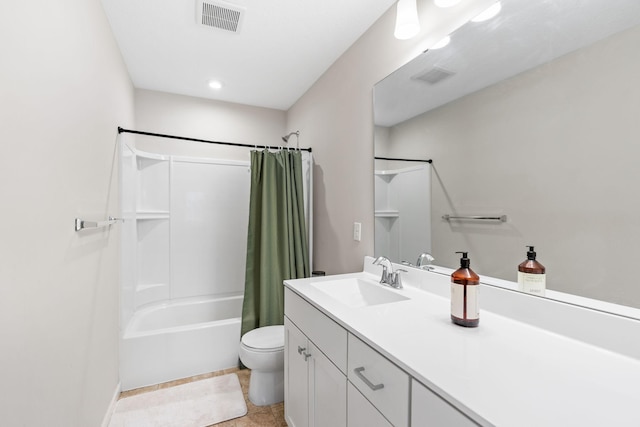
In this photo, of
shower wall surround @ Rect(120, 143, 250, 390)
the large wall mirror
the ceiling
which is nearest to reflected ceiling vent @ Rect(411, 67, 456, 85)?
the large wall mirror

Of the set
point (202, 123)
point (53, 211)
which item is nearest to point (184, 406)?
point (53, 211)

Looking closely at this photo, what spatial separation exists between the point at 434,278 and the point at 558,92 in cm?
83

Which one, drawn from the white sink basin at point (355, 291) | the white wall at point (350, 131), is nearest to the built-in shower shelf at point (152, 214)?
the white wall at point (350, 131)

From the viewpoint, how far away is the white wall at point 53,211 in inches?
31.2

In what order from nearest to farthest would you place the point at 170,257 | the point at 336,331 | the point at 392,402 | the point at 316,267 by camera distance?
the point at 392,402
the point at 336,331
the point at 316,267
the point at 170,257

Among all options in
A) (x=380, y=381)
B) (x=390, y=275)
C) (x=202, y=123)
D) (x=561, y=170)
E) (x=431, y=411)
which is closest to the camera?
(x=431, y=411)

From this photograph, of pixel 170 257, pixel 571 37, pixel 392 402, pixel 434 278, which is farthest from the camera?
pixel 170 257

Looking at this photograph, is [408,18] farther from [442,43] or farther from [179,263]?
[179,263]

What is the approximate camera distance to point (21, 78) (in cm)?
84

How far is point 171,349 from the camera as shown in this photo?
2.14 m

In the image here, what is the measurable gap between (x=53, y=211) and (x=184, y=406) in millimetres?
1479

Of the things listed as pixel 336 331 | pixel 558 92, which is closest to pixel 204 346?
pixel 336 331

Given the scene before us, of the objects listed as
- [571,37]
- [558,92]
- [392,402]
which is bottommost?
[392,402]

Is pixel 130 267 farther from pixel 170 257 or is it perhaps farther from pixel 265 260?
pixel 265 260
